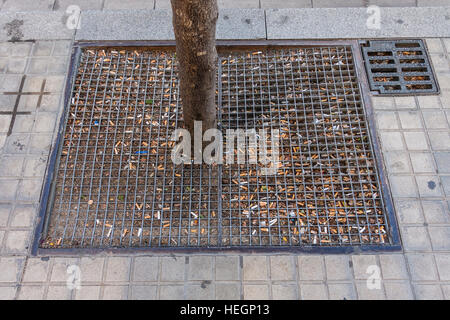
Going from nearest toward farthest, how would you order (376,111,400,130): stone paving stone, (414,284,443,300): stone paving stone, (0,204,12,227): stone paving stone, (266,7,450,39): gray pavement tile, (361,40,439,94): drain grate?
(414,284,443,300): stone paving stone
(0,204,12,227): stone paving stone
(376,111,400,130): stone paving stone
(361,40,439,94): drain grate
(266,7,450,39): gray pavement tile

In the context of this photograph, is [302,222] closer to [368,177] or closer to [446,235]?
[368,177]

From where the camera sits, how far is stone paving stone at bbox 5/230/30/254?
3.07 meters

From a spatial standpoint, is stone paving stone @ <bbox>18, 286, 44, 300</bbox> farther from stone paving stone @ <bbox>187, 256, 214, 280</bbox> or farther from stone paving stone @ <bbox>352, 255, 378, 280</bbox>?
stone paving stone @ <bbox>352, 255, 378, 280</bbox>

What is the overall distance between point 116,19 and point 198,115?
210 cm

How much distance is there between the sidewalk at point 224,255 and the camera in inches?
114

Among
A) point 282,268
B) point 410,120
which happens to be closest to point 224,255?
point 282,268

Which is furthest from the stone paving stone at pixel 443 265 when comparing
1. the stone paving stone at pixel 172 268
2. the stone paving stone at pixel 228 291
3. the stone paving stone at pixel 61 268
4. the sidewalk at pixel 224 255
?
the stone paving stone at pixel 61 268

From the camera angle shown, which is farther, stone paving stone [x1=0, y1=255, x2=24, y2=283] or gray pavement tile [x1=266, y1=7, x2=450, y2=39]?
gray pavement tile [x1=266, y1=7, x2=450, y2=39]

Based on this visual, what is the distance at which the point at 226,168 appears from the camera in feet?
10.9

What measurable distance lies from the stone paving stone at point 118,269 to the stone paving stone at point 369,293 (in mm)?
1818

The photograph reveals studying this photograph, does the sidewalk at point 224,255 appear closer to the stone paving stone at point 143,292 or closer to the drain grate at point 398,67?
the stone paving stone at point 143,292

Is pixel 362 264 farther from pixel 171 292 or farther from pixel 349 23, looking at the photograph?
pixel 349 23

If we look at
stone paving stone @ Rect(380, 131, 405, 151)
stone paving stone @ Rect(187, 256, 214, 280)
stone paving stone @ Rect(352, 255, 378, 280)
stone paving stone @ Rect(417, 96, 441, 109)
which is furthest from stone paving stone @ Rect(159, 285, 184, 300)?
stone paving stone @ Rect(417, 96, 441, 109)

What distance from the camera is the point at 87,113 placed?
361 centimetres
